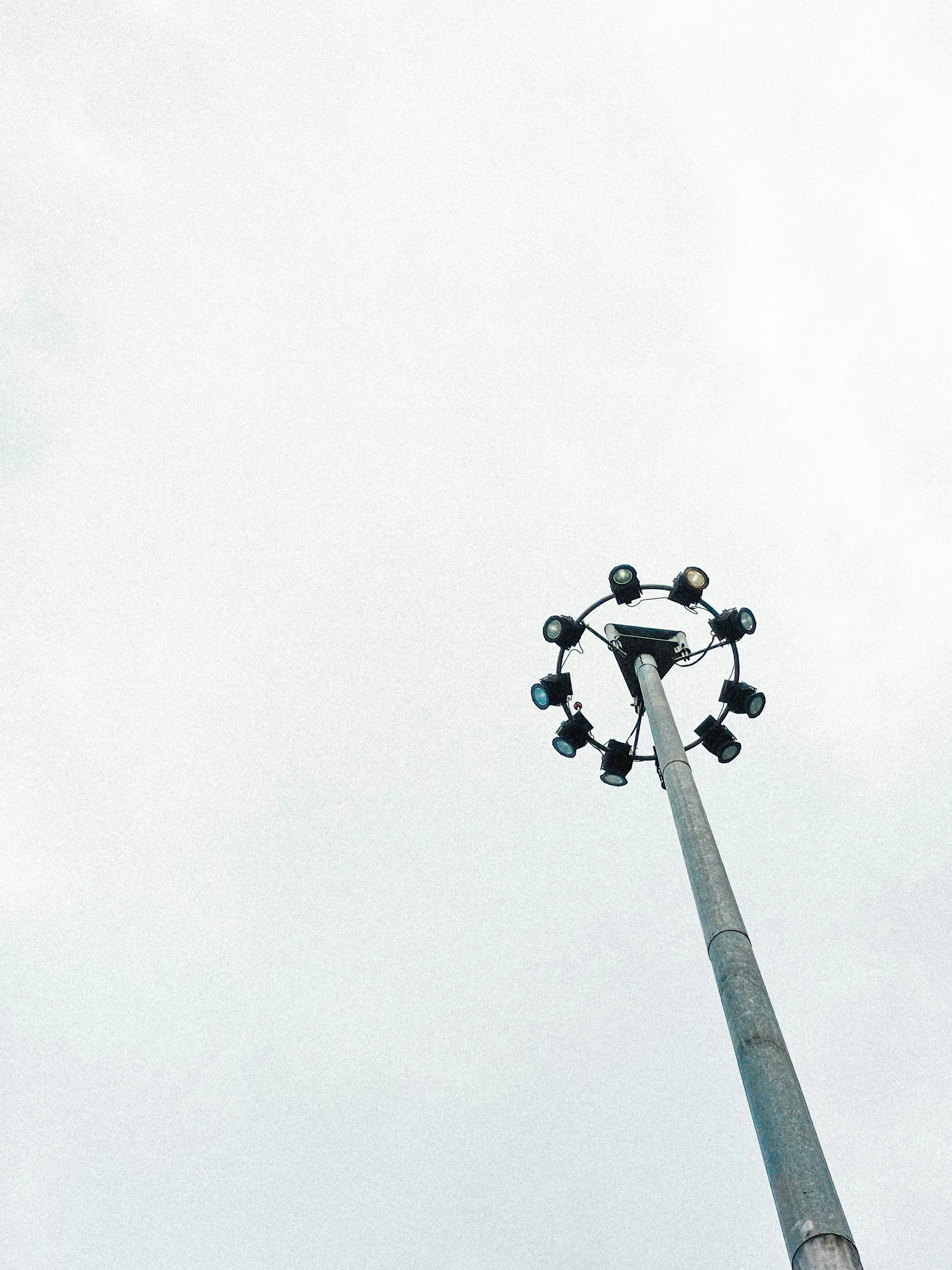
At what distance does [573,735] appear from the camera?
10359 mm

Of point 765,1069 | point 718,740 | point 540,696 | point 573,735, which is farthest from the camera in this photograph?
point 540,696

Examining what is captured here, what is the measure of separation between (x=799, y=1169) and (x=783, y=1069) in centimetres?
Answer: 59

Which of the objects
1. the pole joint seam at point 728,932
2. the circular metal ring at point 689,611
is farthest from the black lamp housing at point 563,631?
the pole joint seam at point 728,932

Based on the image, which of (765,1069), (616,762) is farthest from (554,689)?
(765,1069)

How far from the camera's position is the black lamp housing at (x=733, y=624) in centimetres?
1040

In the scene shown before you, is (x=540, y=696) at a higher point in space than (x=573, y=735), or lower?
higher

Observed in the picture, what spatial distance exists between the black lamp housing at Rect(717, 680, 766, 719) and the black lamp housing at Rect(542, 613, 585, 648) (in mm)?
1502

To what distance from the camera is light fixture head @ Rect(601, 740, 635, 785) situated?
10.2 m

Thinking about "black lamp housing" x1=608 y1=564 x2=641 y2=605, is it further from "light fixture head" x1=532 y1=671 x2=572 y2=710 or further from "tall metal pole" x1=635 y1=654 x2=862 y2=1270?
"tall metal pole" x1=635 y1=654 x2=862 y2=1270

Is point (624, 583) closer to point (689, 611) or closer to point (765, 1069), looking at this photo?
point (689, 611)

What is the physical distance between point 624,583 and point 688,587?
62 centimetres

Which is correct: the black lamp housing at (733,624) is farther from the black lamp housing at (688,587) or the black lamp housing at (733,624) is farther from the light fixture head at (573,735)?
the light fixture head at (573,735)

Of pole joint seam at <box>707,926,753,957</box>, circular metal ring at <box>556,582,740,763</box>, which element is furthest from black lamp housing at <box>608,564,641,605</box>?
pole joint seam at <box>707,926,753,957</box>

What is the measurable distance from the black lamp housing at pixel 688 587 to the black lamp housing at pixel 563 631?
97 cm
